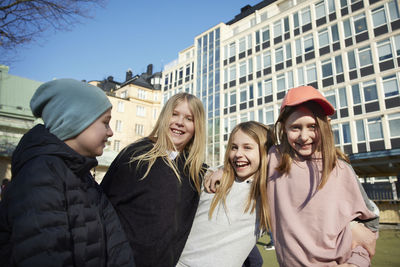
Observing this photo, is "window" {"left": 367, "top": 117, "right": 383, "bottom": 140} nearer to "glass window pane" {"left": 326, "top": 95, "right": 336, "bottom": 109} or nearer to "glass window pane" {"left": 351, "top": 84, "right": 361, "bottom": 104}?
"glass window pane" {"left": 351, "top": 84, "right": 361, "bottom": 104}

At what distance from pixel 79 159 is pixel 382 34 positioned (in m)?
25.5

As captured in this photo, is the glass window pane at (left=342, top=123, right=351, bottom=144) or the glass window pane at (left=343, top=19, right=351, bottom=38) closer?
the glass window pane at (left=342, top=123, right=351, bottom=144)

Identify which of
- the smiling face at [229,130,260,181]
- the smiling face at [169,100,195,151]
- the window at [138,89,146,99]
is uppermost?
the window at [138,89,146,99]

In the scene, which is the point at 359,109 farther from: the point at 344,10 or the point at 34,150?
the point at 34,150

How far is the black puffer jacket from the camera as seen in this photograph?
115 cm

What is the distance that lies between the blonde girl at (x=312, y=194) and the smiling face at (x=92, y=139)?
137cm

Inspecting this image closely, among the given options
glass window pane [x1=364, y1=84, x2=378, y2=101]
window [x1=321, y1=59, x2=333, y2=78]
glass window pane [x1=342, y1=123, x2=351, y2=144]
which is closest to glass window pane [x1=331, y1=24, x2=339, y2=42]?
window [x1=321, y1=59, x2=333, y2=78]

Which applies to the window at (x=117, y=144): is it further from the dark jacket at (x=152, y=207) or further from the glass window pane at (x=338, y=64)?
the dark jacket at (x=152, y=207)

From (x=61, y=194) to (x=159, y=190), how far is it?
798 millimetres

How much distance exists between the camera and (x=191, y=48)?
38.4m

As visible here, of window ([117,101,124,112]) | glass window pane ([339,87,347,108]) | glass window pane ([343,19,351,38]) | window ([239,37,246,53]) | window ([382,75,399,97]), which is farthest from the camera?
window ([117,101,124,112])

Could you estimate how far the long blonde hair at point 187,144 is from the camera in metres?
2.20

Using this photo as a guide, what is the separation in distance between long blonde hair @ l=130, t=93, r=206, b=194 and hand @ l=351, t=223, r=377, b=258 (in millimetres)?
1203

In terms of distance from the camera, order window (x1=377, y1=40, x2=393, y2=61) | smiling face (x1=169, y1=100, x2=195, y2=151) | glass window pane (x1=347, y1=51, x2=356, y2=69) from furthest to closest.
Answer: glass window pane (x1=347, y1=51, x2=356, y2=69)
window (x1=377, y1=40, x2=393, y2=61)
smiling face (x1=169, y1=100, x2=195, y2=151)
